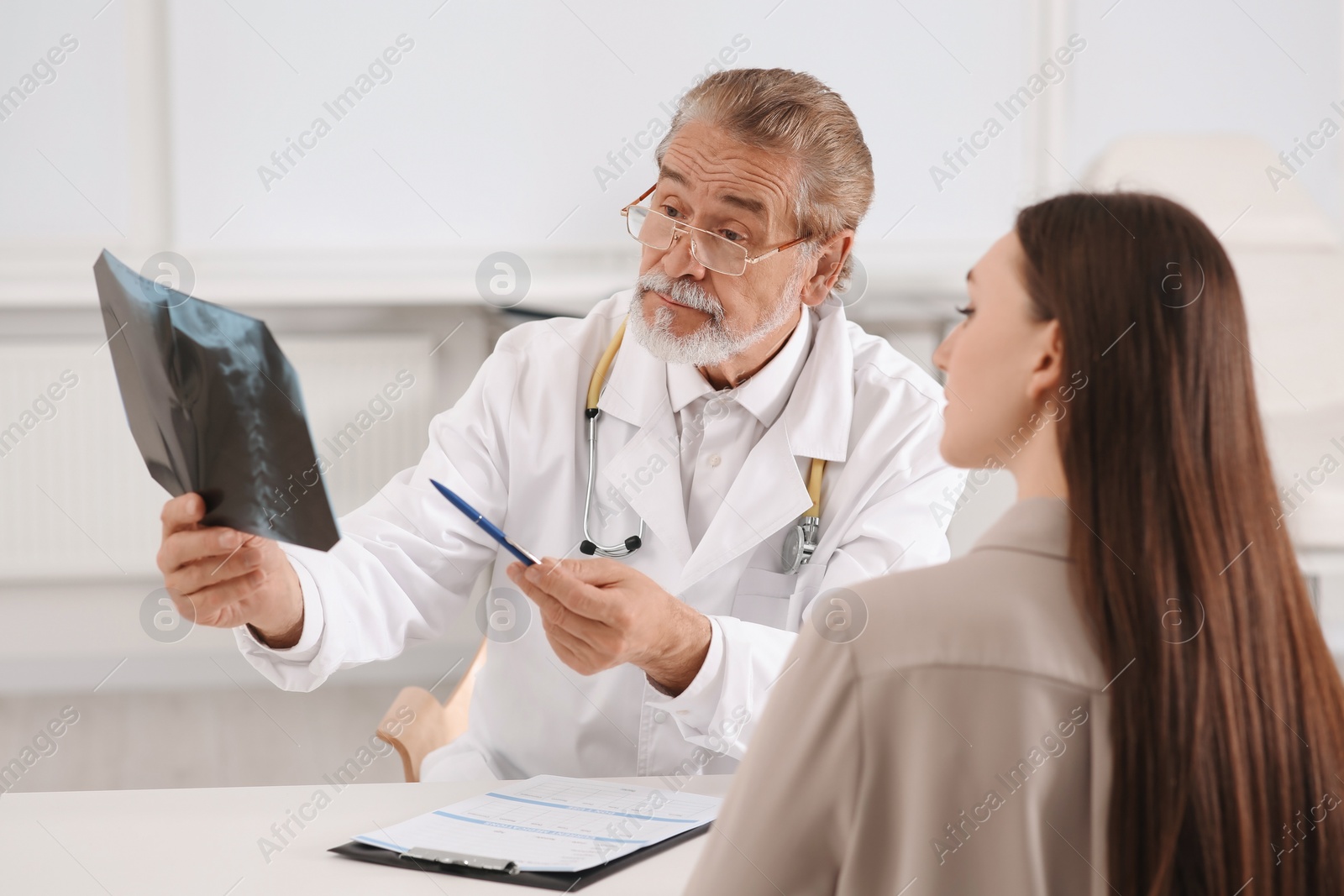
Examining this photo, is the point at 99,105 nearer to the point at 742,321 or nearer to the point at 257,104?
the point at 257,104

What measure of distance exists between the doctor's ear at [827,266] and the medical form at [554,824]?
34.9 inches

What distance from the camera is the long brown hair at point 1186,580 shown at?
0.67 meters

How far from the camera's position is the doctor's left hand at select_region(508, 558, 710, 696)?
120 cm

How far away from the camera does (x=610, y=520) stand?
165 cm

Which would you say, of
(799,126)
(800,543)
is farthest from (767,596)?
(799,126)

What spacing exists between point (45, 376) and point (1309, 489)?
3.51 m

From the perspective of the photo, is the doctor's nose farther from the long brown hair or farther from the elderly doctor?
the long brown hair

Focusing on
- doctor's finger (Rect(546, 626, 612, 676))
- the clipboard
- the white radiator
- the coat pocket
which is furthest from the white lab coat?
the white radiator

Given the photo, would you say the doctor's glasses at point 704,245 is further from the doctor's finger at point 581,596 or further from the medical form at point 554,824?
the medical form at point 554,824

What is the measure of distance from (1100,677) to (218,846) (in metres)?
0.77

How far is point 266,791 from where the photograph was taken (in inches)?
45.4

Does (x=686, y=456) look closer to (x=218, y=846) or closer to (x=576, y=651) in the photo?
(x=576, y=651)

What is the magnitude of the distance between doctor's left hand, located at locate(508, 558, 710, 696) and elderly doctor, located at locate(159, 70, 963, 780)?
195 millimetres

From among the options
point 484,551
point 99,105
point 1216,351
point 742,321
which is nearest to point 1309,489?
point 742,321
